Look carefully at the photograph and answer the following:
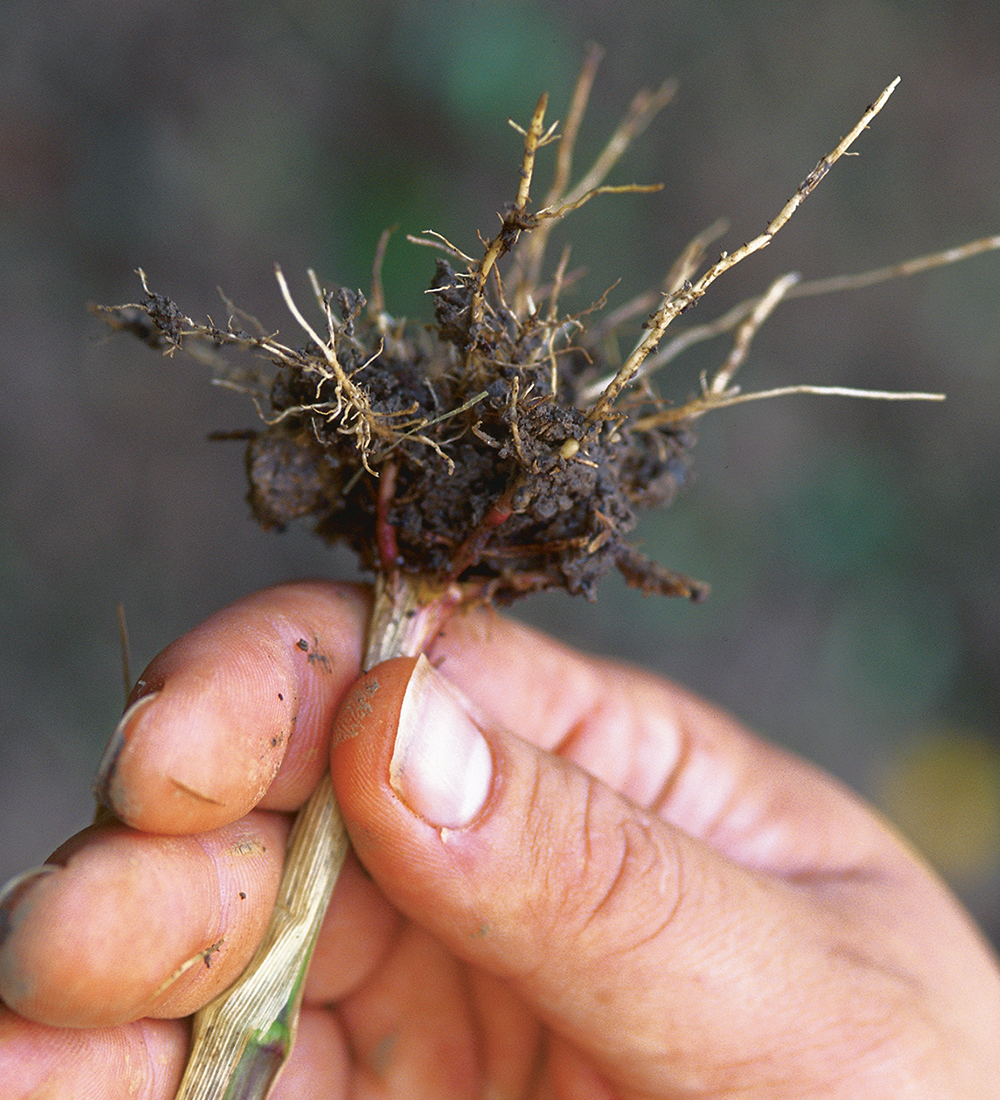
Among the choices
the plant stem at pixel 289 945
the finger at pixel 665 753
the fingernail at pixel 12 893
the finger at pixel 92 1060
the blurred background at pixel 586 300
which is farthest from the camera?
the blurred background at pixel 586 300

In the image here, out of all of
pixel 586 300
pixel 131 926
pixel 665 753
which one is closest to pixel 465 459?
pixel 131 926

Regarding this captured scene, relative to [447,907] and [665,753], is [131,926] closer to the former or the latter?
[447,907]

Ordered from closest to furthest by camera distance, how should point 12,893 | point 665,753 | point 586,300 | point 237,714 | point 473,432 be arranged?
point 12,893 → point 237,714 → point 473,432 → point 665,753 → point 586,300

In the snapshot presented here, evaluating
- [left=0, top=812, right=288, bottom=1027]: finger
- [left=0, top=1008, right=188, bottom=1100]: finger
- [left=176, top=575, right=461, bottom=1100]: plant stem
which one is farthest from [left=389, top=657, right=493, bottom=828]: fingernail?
[left=0, top=1008, right=188, bottom=1100]: finger

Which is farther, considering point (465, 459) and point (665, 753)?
point (665, 753)

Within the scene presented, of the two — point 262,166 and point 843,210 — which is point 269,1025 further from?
point 843,210

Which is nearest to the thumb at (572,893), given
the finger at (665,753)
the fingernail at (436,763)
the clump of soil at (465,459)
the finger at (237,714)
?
the fingernail at (436,763)

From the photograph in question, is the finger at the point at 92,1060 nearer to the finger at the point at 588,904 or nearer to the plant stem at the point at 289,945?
the plant stem at the point at 289,945

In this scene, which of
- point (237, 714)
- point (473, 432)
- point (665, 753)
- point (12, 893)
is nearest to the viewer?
point (12, 893)
